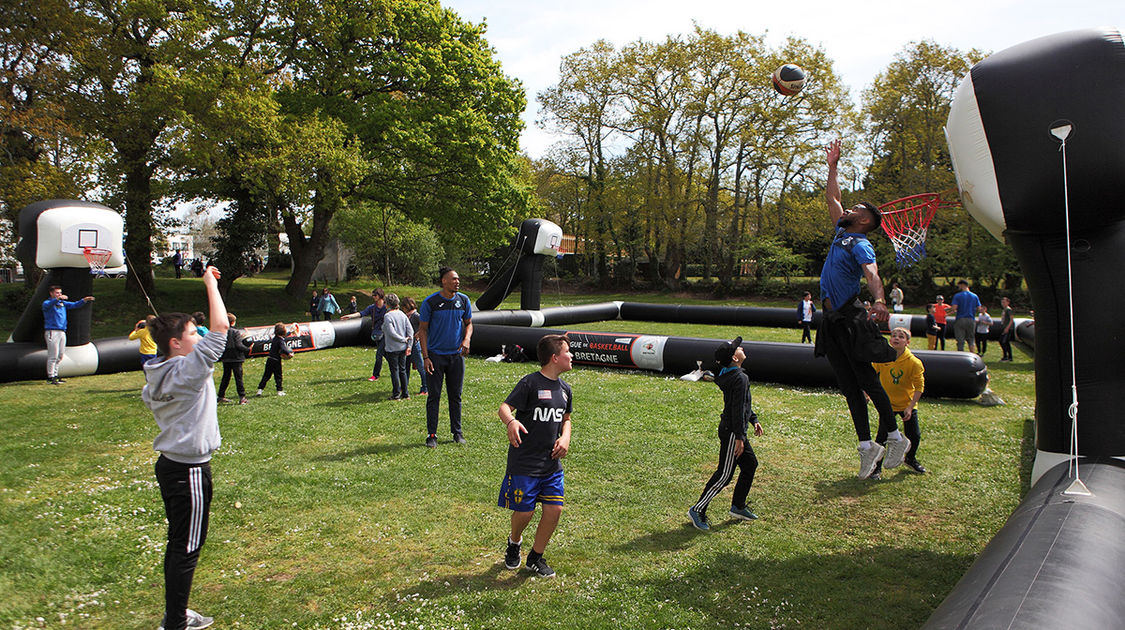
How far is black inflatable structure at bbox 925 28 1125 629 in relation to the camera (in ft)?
14.1

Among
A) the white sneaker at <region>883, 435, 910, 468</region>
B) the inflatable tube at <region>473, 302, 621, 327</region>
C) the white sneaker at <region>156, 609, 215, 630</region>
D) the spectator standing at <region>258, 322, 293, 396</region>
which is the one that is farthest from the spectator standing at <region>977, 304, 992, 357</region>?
the white sneaker at <region>156, 609, 215, 630</region>

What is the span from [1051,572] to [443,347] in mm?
6405

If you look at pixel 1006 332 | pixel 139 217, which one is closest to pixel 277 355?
pixel 1006 332

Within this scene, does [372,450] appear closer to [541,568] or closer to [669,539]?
[541,568]

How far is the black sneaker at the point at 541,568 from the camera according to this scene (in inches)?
185

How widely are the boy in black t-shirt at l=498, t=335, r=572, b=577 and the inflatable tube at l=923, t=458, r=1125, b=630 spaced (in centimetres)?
248

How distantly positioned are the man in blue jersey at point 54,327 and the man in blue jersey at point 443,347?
932cm

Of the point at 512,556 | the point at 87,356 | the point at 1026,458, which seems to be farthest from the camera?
the point at 87,356

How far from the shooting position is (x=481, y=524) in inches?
225

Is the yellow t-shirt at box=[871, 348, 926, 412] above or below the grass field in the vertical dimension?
above

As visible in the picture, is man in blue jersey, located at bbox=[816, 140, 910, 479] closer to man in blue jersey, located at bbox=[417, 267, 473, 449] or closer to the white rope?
the white rope

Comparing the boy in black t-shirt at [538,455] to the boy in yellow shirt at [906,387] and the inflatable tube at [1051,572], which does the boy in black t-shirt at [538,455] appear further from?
the boy in yellow shirt at [906,387]

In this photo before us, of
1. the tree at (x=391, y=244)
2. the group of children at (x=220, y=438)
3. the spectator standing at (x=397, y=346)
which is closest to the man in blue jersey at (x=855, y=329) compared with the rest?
the group of children at (x=220, y=438)

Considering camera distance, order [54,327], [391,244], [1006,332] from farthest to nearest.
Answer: [391,244] < [1006,332] < [54,327]
